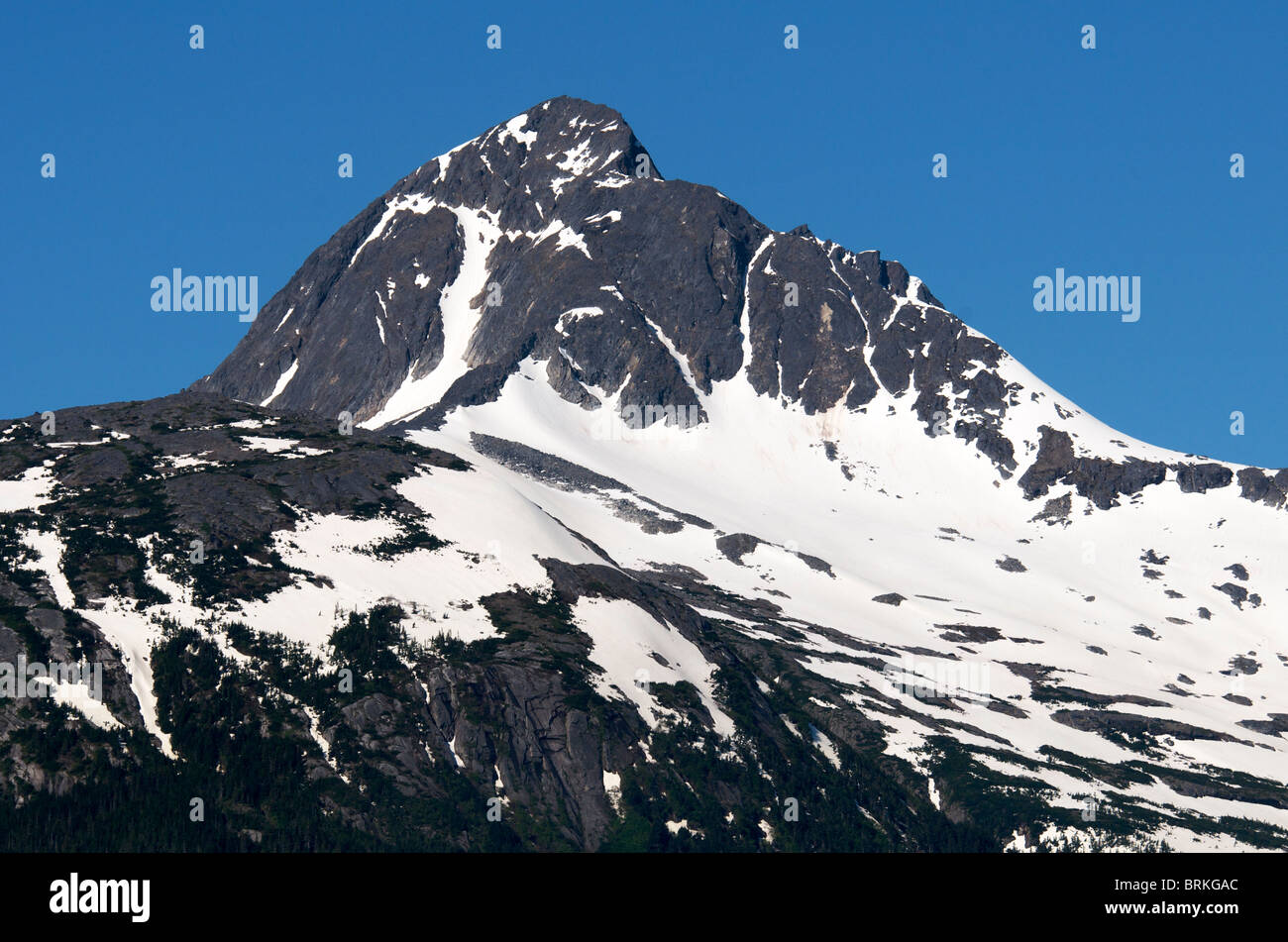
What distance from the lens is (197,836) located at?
182 metres
